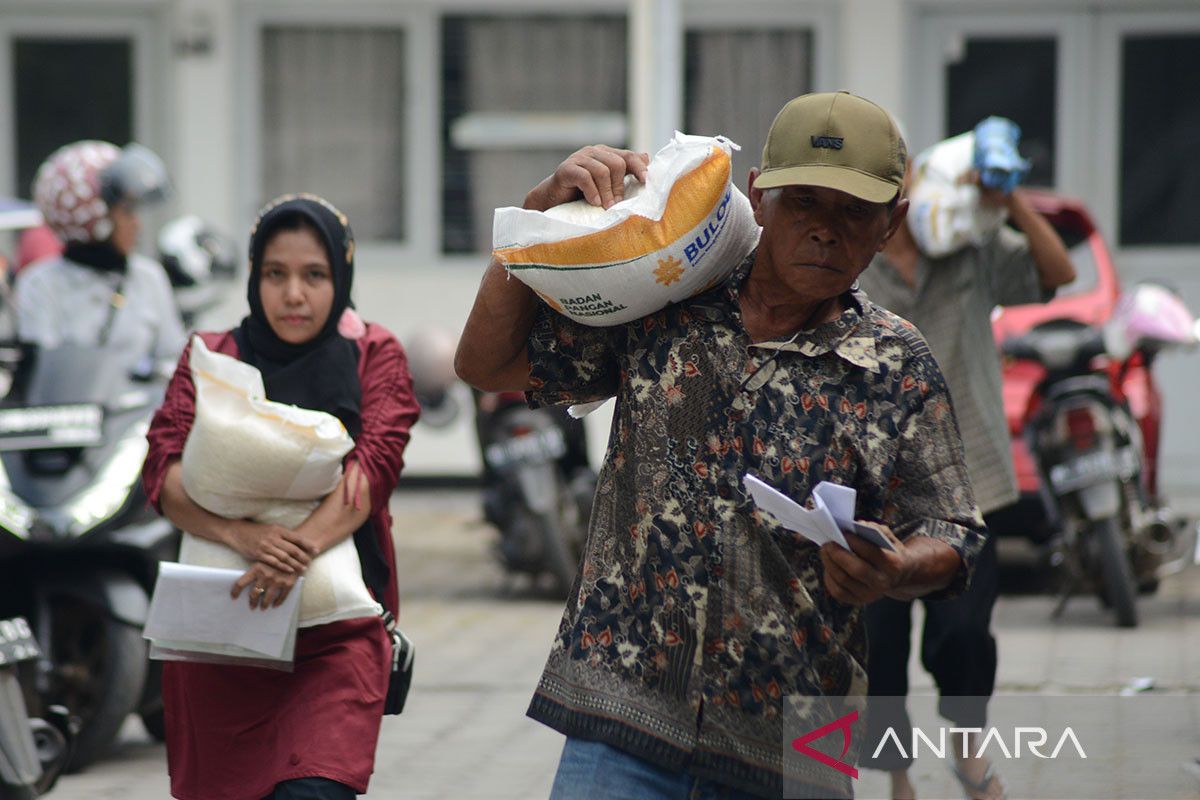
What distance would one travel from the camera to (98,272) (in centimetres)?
694

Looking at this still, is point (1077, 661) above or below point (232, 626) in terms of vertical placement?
below

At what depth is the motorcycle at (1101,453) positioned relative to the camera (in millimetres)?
8117

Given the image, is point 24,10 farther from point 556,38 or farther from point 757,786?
point 757,786

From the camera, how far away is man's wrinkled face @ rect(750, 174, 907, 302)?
3.05 metres

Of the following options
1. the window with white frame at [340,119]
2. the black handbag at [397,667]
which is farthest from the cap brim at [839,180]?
the window with white frame at [340,119]

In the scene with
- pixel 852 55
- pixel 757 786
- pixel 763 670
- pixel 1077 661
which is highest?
pixel 852 55

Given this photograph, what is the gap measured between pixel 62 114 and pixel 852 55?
5678mm

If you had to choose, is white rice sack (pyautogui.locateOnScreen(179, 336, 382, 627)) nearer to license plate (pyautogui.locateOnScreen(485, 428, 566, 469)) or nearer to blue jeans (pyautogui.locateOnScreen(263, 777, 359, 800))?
blue jeans (pyautogui.locateOnScreen(263, 777, 359, 800))

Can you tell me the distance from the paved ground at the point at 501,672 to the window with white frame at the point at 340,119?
11.6 feet

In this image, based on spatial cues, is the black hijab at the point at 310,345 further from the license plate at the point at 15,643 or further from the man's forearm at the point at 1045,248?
the man's forearm at the point at 1045,248

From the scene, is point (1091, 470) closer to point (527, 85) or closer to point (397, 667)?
point (397, 667)

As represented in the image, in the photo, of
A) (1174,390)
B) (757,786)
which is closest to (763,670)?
(757,786)

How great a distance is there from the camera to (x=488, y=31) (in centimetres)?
1343

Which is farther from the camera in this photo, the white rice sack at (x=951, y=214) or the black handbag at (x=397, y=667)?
the white rice sack at (x=951, y=214)
